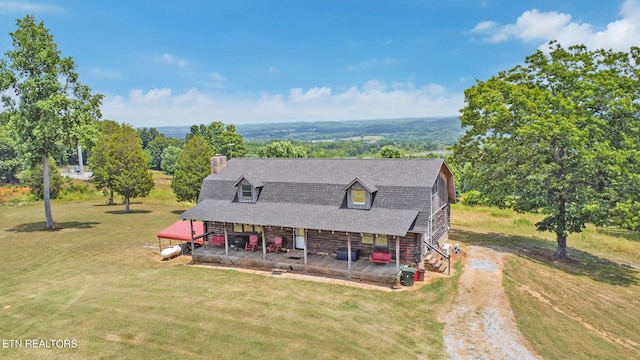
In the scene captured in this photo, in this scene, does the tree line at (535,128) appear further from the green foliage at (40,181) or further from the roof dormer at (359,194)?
the green foliage at (40,181)

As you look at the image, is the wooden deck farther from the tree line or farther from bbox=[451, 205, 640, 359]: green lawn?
the tree line

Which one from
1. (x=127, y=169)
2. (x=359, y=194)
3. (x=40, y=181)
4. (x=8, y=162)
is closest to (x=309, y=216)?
(x=359, y=194)

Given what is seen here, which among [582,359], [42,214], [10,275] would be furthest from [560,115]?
[42,214]

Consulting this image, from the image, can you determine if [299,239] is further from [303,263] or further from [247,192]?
[247,192]


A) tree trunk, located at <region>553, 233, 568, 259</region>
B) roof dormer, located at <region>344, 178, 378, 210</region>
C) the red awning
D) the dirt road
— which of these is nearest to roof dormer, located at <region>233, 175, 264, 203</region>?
the red awning

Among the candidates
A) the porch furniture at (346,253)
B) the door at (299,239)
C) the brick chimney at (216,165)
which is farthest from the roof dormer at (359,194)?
the brick chimney at (216,165)
